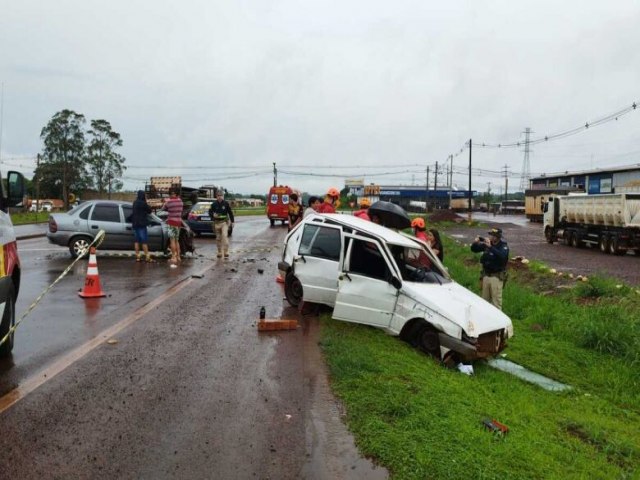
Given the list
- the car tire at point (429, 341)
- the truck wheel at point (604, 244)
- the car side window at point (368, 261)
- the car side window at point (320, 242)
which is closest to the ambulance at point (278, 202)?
the truck wheel at point (604, 244)

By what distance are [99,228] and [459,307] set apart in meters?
11.5

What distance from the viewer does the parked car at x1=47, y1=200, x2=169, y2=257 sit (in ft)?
48.5

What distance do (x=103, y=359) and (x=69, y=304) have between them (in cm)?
341

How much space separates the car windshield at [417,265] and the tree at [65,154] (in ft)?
207

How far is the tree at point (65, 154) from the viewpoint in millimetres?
63875

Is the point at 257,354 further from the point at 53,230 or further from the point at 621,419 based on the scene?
the point at 53,230

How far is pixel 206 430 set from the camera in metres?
4.34

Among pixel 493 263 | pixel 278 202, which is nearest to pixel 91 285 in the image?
pixel 493 263

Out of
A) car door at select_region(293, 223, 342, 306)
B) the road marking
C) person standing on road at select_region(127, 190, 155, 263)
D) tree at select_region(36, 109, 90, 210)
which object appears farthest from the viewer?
tree at select_region(36, 109, 90, 210)

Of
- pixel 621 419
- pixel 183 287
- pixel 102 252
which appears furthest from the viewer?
pixel 102 252

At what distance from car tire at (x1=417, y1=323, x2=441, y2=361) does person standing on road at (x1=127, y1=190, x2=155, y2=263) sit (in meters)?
9.39

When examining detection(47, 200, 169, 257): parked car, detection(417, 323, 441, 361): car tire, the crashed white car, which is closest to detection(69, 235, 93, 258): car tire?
detection(47, 200, 169, 257): parked car

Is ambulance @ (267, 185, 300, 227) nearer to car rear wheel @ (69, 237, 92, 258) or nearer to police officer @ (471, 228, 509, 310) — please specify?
car rear wheel @ (69, 237, 92, 258)

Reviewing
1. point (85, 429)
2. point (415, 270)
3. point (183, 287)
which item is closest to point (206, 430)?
point (85, 429)
